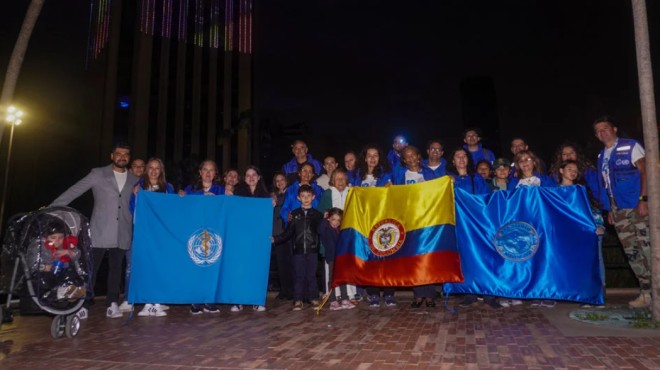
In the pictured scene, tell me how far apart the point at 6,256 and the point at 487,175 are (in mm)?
6364

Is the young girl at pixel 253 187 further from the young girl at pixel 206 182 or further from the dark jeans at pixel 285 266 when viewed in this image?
the dark jeans at pixel 285 266

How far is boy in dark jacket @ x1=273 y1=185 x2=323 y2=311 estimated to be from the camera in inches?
250

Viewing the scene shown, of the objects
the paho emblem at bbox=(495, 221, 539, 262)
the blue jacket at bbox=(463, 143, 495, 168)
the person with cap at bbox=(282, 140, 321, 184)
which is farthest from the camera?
the person with cap at bbox=(282, 140, 321, 184)

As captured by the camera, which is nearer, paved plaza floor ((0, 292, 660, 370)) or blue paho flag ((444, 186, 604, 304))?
paved plaza floor ((0, 292, 660, 370))

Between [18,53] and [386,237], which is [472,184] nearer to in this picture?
[386,237]

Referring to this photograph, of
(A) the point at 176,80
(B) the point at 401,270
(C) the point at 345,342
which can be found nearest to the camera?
(C) the point at 345,342

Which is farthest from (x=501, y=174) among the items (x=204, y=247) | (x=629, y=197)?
(x=204, y=247)

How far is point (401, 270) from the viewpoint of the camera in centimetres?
564

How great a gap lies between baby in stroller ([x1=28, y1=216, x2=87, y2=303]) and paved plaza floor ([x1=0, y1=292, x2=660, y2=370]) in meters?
0.48

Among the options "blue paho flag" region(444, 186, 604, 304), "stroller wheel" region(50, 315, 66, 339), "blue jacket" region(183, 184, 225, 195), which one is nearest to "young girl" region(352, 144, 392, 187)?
"blue paho flag" region(444, 186, 604, 304)

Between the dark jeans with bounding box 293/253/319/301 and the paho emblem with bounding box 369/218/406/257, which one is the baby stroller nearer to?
the dark jeans with bounding box 293/253/319/301

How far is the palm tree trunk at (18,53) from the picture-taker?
4.84 m

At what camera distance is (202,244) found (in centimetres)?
604

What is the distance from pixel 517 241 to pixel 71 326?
5.32 m
